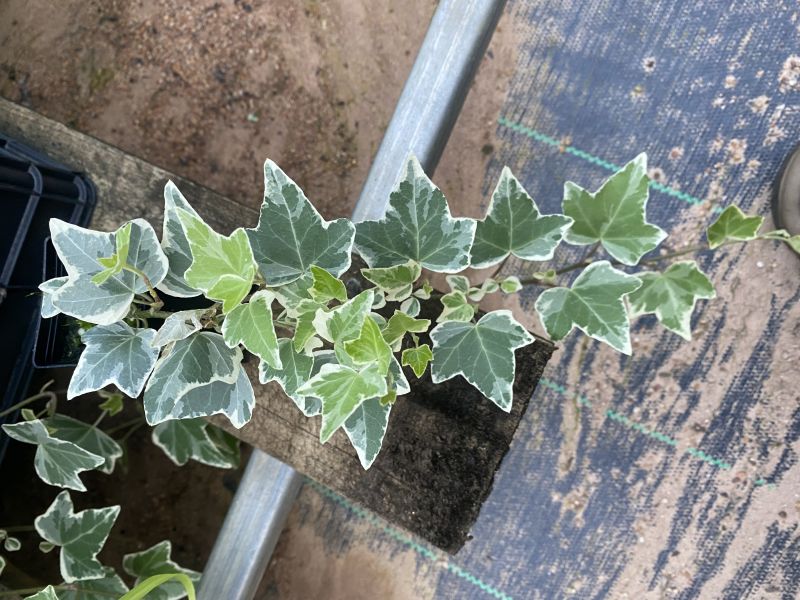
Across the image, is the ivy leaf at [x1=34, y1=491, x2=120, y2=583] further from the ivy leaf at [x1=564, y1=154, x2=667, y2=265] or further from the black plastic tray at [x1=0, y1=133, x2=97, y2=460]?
the ivy leaf at [x1=564, y1=154, x2=667, y2=265]

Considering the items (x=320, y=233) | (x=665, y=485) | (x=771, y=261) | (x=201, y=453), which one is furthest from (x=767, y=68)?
(x=201, y=453)

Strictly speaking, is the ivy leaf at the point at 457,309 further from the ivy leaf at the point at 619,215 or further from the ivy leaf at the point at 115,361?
the ivy leaf at the point at 115,361

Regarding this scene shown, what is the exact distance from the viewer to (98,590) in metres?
1.13

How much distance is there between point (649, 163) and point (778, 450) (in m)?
0.69

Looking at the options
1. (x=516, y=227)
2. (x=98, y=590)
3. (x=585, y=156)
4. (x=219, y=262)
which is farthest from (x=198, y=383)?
(x=585, y=156)

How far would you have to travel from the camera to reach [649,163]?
1.43 meters

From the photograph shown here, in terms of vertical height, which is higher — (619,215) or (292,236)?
(619,215)

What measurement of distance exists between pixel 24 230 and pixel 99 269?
398mm

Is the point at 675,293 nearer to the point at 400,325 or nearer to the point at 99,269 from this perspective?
the point at 400,325

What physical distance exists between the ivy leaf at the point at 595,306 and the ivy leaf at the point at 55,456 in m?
0.73

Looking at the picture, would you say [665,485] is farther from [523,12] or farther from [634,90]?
[523,12]

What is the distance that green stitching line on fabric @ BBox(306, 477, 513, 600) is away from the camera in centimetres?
151

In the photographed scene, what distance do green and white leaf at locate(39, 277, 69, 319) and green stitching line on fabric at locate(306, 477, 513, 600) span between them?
88 cm

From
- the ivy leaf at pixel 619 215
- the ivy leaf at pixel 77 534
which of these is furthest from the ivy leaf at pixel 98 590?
the ivy leaf at pixel 619 215
